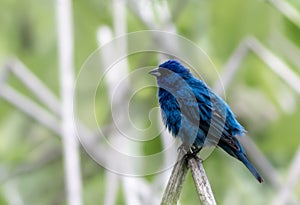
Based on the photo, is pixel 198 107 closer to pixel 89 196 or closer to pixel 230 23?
pixel 230 23

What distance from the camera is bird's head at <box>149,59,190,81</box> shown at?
3238 millimetres

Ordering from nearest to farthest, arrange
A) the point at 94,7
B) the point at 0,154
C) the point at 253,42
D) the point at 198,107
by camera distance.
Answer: the point at 198,107 → the point at 253,42 → the point at 94,7 → the point at 0,154

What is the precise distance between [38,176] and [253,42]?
8.33ft

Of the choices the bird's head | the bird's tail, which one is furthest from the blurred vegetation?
the bird's tail

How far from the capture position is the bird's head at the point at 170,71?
3.24 m

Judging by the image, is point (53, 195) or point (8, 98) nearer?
point (8, 98)

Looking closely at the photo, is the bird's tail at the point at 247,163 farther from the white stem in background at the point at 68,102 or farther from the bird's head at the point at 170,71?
the white stem in background at the point at 68,102

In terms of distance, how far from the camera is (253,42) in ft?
17.1

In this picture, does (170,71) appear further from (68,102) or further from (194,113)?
(68,102)

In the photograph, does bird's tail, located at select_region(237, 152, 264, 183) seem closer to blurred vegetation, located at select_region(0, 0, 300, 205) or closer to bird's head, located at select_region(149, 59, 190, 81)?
bird's head, located at select_region(149, 59, 190, 81)

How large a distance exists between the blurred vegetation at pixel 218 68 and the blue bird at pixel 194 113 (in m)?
1.67

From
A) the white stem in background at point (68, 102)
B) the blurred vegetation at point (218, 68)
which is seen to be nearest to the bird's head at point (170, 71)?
the white stem in background at point (68, 102)

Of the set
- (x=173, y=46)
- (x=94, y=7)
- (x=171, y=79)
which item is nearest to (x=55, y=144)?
(x=94, y=7)

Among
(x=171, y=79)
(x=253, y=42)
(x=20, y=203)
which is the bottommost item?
A: (x=171, y=79)
